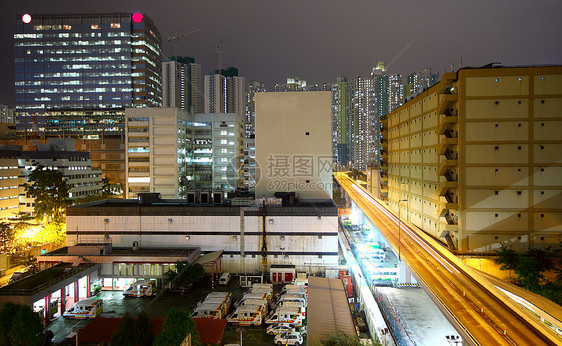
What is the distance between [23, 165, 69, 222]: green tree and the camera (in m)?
38.2

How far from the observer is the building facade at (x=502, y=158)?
2741 cm

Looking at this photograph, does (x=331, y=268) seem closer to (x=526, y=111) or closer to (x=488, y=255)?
(x=488, y=255)

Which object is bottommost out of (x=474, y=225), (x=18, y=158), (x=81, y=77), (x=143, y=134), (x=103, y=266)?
(x=103, y=266)

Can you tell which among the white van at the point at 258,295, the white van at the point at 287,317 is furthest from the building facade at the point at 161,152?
the white van at the point at 287,317

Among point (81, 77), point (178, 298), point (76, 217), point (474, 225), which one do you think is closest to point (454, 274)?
point (474, 225)

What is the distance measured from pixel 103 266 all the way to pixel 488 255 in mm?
29225

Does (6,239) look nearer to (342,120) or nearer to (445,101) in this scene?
(445,101)

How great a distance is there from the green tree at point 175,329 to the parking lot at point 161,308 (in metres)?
4.22

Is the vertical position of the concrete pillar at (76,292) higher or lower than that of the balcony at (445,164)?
lower

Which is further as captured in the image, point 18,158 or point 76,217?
point 18,158

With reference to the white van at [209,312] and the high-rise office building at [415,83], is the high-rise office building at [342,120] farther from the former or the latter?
the white van at [209,312]

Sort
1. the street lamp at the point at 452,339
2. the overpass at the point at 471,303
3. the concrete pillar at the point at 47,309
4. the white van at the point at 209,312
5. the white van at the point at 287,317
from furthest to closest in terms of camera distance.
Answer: the concrete pillar at the point at 47,309
the white van at the point at 209,312
the white van at the point at 287,317
the street lamp at the point at 452,339
the overpass at the point at 471,303

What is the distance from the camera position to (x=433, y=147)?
109ft

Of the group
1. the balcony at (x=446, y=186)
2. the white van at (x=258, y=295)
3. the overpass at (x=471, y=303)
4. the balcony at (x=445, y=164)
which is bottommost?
the white van at (x=258, y=295)
